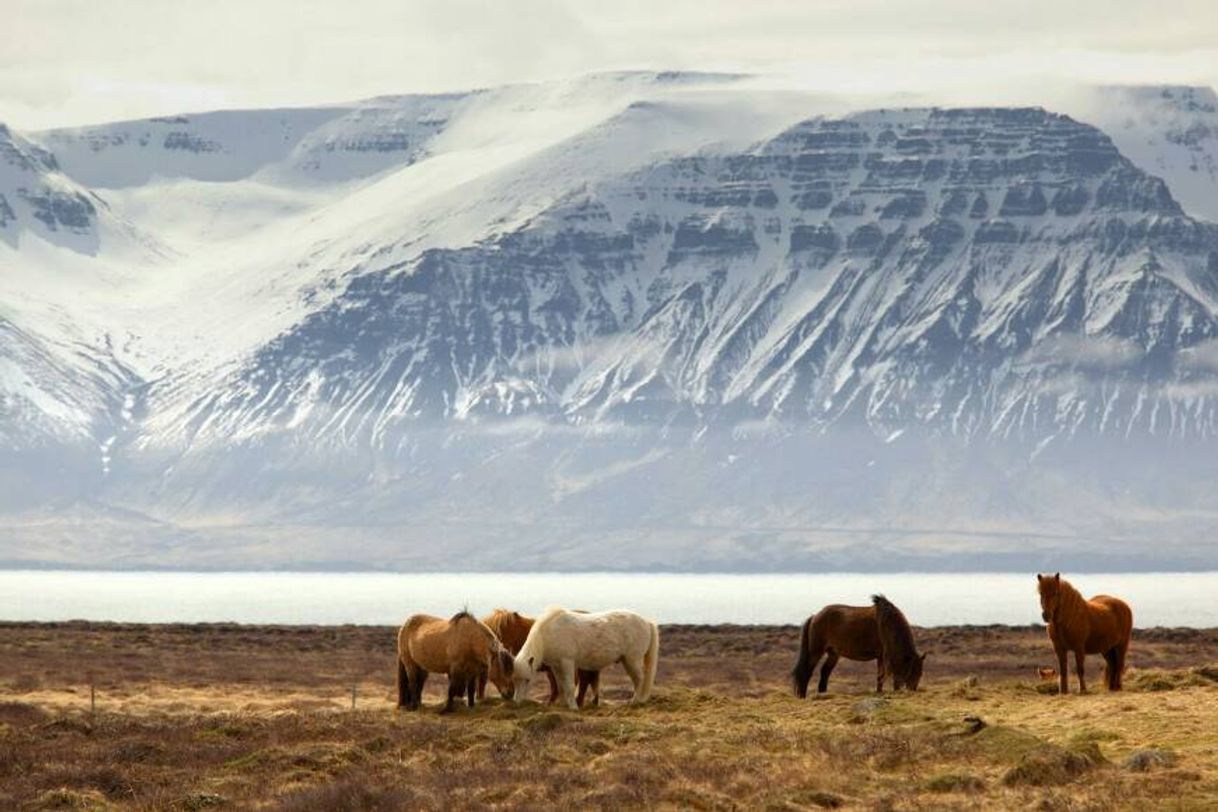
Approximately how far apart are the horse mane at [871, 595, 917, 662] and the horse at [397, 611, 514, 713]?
25.1 ft

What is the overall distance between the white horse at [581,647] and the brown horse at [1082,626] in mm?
7600

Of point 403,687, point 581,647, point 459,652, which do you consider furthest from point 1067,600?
point 403,687

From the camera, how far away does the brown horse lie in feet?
176

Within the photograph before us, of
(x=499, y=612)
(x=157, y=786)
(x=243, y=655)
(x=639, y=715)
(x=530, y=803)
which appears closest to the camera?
(x=530, y=803)

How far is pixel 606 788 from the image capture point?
42750mm

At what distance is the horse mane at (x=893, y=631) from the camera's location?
188 feet

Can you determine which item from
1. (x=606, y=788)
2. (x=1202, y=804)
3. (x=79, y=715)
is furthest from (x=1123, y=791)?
(x=79, y=715)

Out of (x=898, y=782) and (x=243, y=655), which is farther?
(x=243, y=655)

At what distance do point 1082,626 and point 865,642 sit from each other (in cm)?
527

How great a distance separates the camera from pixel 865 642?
58.1 metres

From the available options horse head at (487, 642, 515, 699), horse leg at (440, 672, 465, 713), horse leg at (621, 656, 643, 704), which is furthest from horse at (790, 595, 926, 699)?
horse leg at (440, 672, 465, 713)

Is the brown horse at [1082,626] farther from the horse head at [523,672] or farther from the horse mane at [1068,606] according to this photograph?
the horse head at [523,672]

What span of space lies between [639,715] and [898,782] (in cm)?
1165

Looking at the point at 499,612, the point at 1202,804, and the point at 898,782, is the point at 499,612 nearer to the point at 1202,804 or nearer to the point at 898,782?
the point at 898,782
